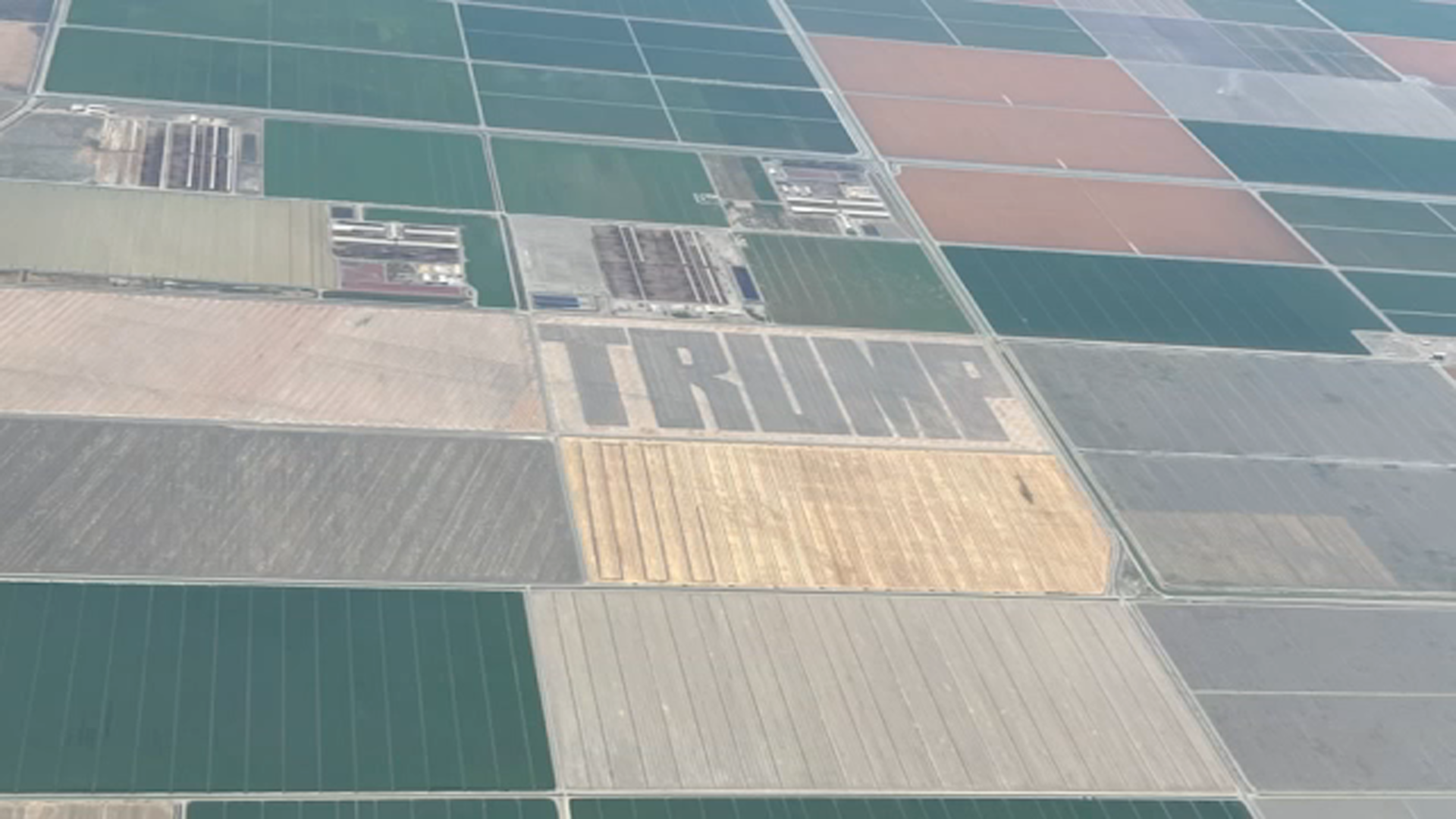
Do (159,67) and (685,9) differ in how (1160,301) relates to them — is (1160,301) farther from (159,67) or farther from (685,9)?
(159,67)

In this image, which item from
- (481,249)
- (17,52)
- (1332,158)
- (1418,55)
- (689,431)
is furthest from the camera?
(1418,55)

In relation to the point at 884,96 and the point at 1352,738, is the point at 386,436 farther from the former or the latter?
the point at 884,96

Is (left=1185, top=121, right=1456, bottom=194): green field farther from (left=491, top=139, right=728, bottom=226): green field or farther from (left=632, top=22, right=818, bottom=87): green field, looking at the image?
(left=491, top=139, right=728, bottom=226): green field

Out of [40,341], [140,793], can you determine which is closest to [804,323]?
[40,341]

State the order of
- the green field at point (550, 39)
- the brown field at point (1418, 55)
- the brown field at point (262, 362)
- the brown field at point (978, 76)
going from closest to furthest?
1. the brown field at point (262, 362)
2. the green field at point (550, 39)
3. the brown field at point (978, 76)
4. the brown field at point (1418, 55)

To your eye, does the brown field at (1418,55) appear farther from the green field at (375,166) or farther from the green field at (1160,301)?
the green field at (375,166)

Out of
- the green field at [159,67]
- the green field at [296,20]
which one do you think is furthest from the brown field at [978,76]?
the green field at [159,67]

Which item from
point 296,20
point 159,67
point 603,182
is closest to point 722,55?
point 603,182

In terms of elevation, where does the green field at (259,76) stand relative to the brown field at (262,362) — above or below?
below
